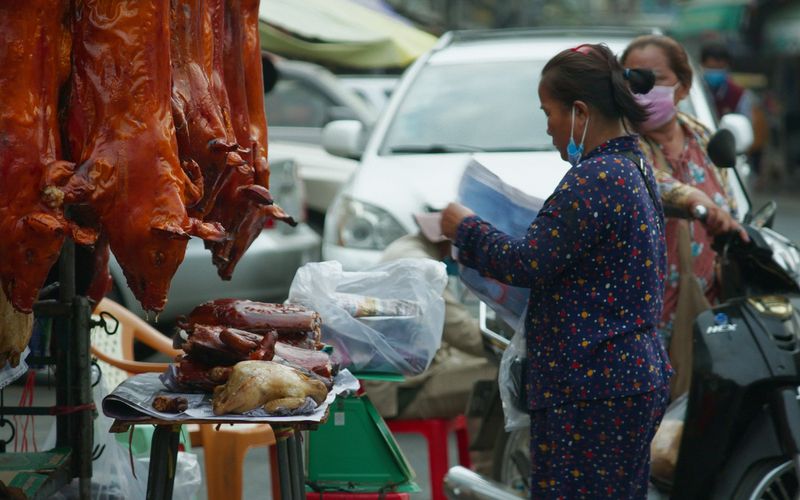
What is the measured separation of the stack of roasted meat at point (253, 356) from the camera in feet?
10.0

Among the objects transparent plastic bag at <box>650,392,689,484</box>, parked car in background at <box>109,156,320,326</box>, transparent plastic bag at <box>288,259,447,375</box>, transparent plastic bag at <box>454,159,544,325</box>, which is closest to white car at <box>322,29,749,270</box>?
parked car in background at <box>109,156,320,326</box>

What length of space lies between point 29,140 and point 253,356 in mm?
872

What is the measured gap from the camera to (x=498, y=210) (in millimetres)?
3852

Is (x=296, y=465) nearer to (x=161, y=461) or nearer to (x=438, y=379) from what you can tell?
(x=161, y=461)

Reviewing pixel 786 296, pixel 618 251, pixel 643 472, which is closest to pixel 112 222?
pixel 618 251

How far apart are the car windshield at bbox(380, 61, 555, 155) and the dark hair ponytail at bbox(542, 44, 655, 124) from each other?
3416 mm

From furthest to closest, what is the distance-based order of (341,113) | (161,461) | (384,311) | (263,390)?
(341,113) → (384,311) → (161,461) → (263,390)

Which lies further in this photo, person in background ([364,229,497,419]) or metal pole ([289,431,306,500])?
person in background ([364,229,497,419])

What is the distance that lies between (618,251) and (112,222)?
1354 millimetres

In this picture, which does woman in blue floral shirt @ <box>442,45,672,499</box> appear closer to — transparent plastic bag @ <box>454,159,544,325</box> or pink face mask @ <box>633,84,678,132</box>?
transparent plastic bag @ <box>454,159,544,325</box>

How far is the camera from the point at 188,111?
9.91 ft

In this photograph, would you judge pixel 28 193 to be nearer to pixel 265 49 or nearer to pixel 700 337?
pixel 700 337

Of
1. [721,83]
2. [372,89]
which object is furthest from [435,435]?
[372,89]

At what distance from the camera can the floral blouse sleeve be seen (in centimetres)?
329
